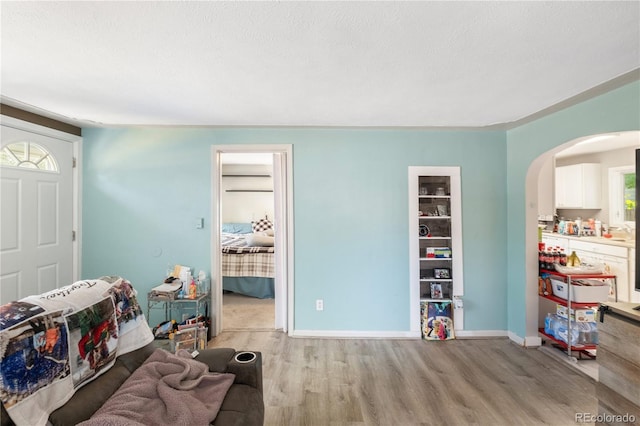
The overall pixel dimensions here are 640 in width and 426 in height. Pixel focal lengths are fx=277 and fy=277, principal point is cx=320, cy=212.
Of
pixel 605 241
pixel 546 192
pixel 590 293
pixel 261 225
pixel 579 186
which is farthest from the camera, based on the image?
pixel 261 225

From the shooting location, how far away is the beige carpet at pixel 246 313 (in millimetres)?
3406

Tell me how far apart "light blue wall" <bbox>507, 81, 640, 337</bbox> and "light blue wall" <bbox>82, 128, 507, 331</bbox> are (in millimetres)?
189

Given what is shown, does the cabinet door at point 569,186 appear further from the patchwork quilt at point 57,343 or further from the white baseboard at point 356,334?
the patchwork quilt at point 57,343

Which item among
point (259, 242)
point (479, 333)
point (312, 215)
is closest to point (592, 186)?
point (479, 333)

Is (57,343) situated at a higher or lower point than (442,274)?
higher

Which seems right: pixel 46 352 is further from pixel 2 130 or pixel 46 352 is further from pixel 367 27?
pixel 2 130

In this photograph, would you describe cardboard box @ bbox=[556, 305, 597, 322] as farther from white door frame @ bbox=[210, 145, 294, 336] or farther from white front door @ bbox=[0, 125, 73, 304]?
white front door @ bbox=[0, 125, 73, 304]

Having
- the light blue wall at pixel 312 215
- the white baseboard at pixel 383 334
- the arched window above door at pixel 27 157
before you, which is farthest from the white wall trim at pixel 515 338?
the arched window above door at pixel 27 157

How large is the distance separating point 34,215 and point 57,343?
224 centimetres

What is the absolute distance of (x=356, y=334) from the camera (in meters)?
3.09

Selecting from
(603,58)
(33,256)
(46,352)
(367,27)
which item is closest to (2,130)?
(33,256)

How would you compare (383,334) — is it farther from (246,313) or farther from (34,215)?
(34,215)

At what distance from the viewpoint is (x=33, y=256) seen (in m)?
2.64

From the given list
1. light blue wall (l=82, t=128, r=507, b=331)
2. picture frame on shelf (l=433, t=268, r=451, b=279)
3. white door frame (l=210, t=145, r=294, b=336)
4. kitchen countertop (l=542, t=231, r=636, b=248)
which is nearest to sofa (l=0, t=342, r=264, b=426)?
white door frame (l=210, t=145, r=294, b=336)
